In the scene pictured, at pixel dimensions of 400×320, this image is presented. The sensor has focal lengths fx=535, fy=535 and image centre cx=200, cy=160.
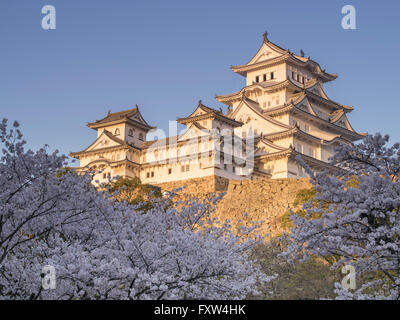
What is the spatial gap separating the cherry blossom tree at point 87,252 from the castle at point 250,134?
29.1 meters

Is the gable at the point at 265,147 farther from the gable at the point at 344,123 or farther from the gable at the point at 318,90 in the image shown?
the gable at the point at 344,123

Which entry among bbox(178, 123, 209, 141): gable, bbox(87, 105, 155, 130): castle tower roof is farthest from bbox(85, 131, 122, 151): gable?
bbox(178, 123, 209, 141): gable

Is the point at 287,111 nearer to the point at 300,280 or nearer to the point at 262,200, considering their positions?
the point at 262,200

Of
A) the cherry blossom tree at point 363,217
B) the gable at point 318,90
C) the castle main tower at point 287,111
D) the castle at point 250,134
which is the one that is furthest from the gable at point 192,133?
the cherry blossom tree at point 363,217

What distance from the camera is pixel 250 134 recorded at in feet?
148

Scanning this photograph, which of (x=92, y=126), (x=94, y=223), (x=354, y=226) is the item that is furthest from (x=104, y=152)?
(x=354, y=226)

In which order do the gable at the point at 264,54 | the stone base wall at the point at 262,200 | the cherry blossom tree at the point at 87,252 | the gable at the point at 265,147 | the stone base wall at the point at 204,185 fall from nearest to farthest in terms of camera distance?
1. the cherry blossom tree at the point at 87,252
2. the stone base wall at the point at 262,200
3. the stone base wall at the point at 204,185
4. the gable at the point at 265,147
5. the gable at the point at 264,54

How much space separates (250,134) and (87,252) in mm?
36574

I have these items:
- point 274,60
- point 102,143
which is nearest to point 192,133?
point 102,143

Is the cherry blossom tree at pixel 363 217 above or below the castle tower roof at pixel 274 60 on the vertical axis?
below

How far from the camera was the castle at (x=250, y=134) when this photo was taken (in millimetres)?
42125

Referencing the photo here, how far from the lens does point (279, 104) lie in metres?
48.2
